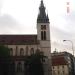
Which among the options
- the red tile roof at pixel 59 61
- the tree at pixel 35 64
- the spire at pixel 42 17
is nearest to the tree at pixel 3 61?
the tree at pixel 35 64

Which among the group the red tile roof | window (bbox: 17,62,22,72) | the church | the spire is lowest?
window (bbox: 17,62,22,72)

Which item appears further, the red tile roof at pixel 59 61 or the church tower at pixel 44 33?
the red tile roof at pixel 59 61

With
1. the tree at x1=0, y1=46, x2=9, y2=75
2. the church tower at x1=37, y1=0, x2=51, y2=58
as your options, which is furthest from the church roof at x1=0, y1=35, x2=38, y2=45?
the tree at x1=0, y1=46, x2=9, y2=75

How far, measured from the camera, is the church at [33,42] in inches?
3967

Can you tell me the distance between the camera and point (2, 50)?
89125 millimetres

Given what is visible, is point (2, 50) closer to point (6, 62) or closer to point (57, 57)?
point (6, 62)

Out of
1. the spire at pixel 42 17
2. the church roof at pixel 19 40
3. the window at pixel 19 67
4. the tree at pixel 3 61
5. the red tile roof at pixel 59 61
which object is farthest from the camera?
the red tile roof at pixel 59 61

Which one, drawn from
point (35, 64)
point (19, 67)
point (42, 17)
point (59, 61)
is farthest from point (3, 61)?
point (59, 61)

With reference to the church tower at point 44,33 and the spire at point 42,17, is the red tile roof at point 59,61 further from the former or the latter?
the spire at point 42,17

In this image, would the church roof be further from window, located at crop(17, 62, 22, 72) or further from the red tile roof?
the red tile roof

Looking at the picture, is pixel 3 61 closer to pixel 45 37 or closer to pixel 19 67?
pixel 19 67

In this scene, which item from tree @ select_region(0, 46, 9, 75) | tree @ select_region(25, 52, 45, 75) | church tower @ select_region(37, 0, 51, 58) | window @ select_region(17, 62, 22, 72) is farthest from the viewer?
window @ select_region(17, 62, 22, 72)

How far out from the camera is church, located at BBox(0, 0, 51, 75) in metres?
101

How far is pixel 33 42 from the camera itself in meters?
104
